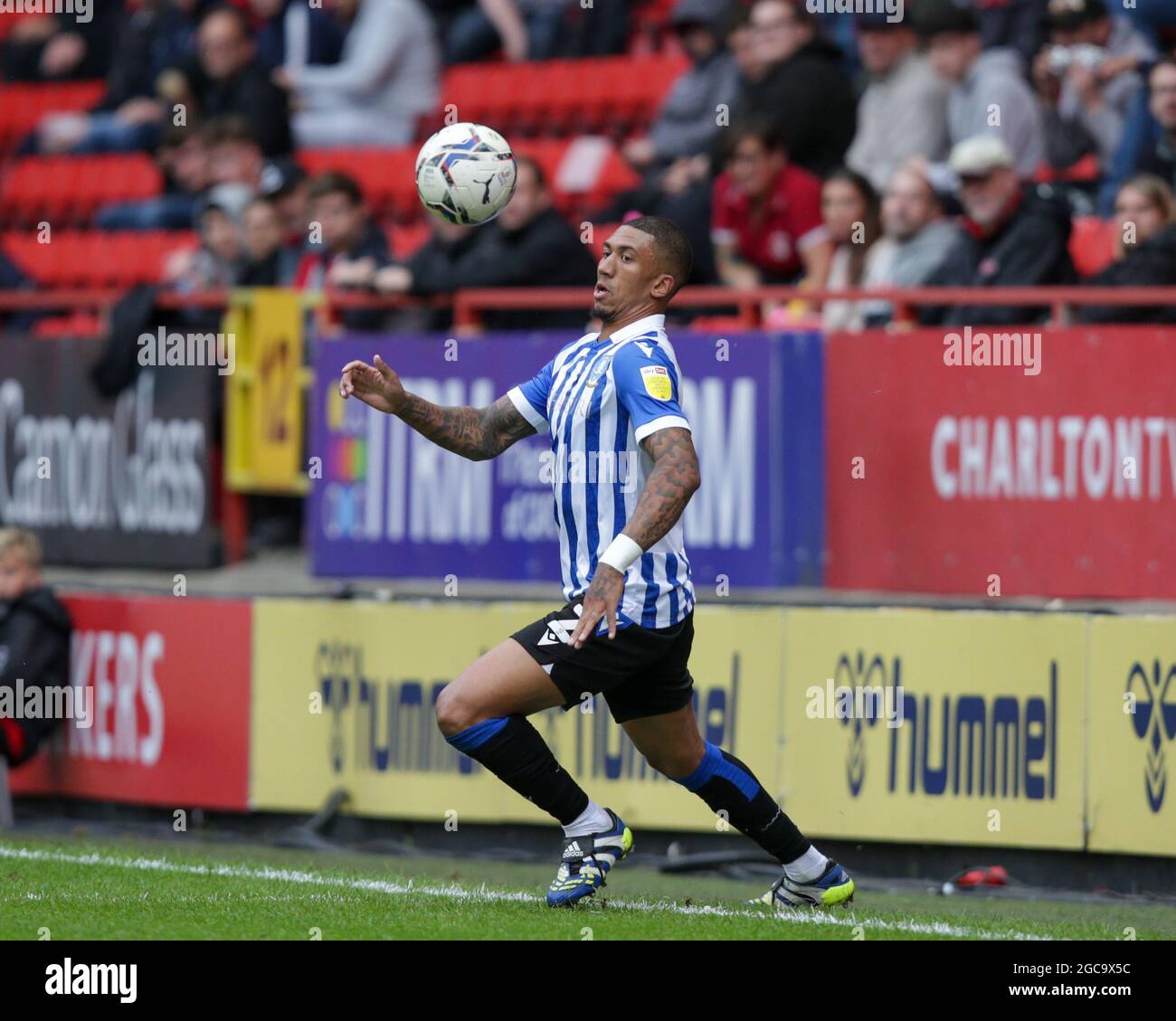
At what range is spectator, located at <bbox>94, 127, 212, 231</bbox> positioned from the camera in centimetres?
1545

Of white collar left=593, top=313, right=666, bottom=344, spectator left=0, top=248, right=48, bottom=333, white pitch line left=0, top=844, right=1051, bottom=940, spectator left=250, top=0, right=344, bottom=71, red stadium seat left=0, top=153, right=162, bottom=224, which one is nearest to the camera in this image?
white collar left=593, top=313, right=666, bottom=344

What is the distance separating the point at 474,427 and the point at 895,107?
18.0 feet

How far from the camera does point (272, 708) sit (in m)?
11.1

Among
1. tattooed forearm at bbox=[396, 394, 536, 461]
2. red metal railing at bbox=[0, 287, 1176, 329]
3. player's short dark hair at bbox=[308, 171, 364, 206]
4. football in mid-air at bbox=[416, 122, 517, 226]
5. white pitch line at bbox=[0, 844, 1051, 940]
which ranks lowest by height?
white pitch line at bbox=[0, 844, 1051, 940]

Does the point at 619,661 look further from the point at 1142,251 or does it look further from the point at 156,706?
the point at 156,706

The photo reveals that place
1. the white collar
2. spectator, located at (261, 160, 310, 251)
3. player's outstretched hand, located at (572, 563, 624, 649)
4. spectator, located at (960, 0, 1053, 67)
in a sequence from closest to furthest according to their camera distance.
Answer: player's outstretched hand, located at (572, 563, 624, 649) → the white collar → spectator, located at (960, 0, 1053, 67) → spectator, located at (261, 160, 310, 251)

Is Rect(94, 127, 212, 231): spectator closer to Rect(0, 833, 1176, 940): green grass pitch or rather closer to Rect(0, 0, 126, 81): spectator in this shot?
Rect(0, 0, 126, 81): spectator

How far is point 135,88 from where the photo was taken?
1809cm

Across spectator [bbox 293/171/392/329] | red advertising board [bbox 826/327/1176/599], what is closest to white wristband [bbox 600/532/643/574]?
red advertising board [bbox 826/327/1176/599]

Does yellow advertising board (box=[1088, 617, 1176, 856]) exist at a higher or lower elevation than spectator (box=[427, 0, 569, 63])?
lower

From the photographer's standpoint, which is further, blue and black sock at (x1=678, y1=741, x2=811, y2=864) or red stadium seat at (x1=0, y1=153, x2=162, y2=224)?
red stadium seat at (x1=0, y1=153, x2=162, y2=224)

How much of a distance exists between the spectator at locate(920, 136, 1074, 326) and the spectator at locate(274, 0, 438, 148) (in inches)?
246
